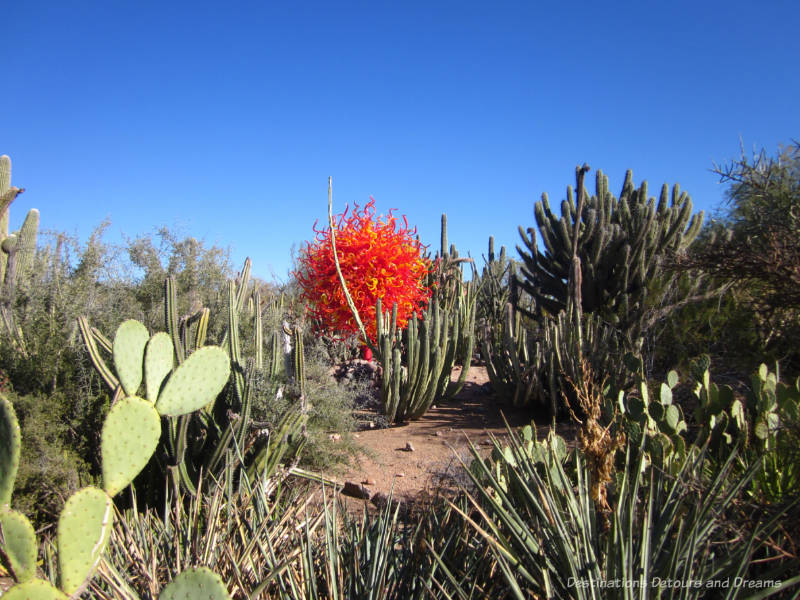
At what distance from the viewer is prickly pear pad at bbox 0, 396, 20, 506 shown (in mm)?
1760

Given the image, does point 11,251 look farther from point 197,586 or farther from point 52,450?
point 197,586

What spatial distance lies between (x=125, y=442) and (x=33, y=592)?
0.56 m

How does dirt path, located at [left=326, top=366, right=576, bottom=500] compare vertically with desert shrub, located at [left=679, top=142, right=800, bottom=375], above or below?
below

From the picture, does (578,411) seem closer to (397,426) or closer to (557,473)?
(397,426)

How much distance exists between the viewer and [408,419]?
289 inches

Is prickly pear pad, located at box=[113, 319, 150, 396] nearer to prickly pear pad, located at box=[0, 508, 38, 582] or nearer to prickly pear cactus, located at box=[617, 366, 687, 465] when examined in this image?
prickly pear pad, located at box=[0, 508, 38, 582]

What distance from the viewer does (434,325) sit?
730 cm

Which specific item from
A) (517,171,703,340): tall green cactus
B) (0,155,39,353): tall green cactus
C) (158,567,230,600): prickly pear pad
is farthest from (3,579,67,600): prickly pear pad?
(517,171,703,340): tall green cactus

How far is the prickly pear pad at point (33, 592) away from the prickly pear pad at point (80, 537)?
9 centimetres

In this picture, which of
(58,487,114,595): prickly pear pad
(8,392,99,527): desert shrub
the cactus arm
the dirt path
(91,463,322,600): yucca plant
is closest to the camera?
(58,487,114,595): prickly pear pad

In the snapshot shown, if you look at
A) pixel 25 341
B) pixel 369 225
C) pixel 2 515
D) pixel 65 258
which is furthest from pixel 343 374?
pixel 2 515

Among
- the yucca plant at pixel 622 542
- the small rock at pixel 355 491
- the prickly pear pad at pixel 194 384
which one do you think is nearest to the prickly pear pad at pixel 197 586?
the yucca plant at pixel 622 542

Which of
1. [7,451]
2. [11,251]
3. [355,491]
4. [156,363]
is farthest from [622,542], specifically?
[11,251]

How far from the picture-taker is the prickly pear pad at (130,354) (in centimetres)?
255
